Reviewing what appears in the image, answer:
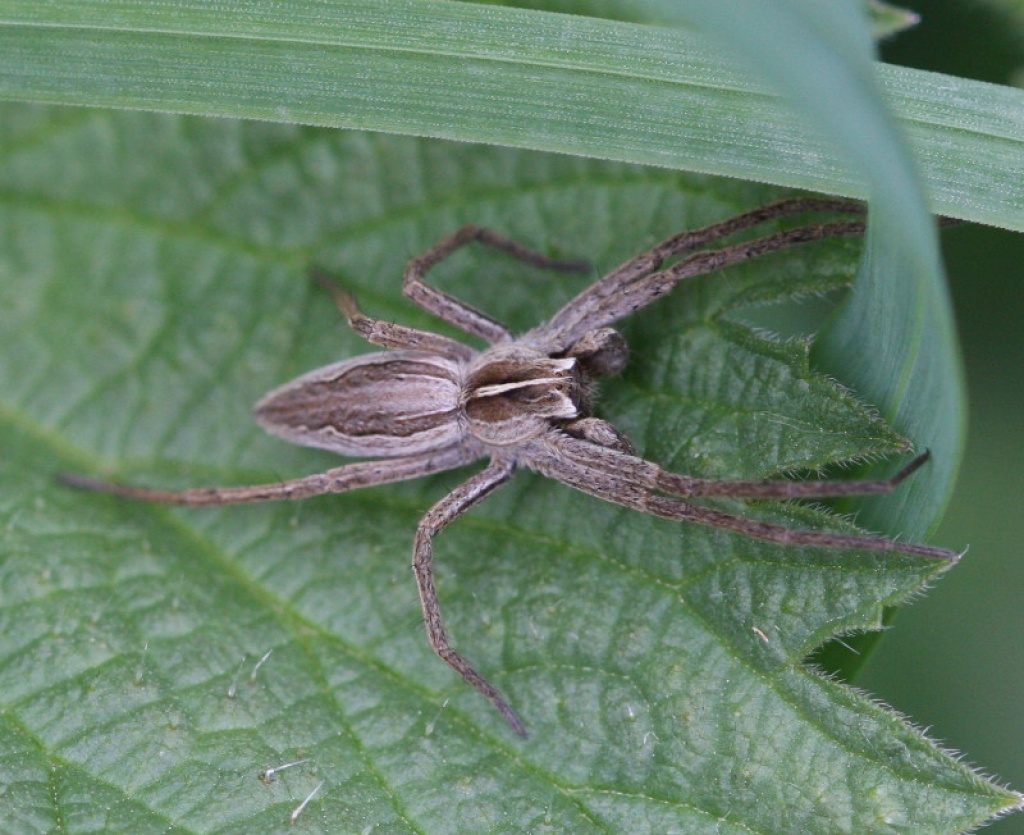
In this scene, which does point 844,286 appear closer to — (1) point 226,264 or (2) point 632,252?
(2) point 632,252

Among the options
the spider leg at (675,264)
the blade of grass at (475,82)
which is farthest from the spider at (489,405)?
the blade of grass at (475,82)

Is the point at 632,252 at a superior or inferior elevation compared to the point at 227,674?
superior

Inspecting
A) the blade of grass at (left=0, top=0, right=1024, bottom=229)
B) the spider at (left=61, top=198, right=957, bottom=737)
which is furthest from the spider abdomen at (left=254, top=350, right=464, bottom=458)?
the blade of grass at (left=0, top=0, right=1024, bottom=229)

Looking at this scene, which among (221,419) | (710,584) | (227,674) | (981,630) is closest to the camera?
(710,584)

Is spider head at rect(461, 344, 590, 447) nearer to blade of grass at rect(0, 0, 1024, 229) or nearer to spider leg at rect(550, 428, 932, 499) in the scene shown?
spider leg at rect(550, 428, 932, 499)

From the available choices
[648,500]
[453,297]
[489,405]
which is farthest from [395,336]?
[648,500]

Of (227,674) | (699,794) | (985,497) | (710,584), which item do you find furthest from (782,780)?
(227,674)
